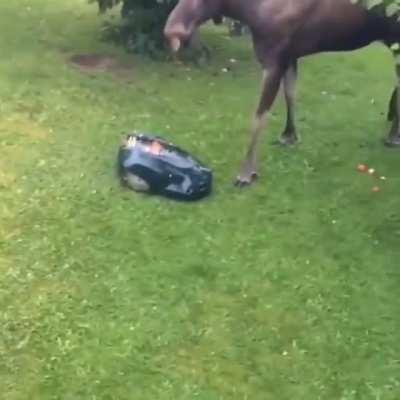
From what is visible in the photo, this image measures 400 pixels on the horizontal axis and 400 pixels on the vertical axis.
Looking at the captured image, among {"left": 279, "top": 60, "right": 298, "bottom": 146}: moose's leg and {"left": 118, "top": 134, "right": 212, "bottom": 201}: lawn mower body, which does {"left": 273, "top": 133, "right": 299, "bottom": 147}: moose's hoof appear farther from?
{"left": 118, "top": 134, "right": 212, "bottom": 201}: lawn mower body

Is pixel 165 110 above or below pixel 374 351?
below

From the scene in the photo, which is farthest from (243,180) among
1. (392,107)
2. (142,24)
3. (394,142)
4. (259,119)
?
(142,24)

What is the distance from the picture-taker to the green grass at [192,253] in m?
4.86

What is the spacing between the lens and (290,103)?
736cm

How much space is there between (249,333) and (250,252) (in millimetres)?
870

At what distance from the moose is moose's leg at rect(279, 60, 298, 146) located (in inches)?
15.6

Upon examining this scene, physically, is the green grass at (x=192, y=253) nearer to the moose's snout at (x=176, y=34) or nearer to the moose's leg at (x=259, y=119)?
the moose's leg at (x=259, y=119)

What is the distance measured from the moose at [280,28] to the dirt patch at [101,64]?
2.28 m

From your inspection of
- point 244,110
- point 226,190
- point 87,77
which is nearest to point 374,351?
point 226,190

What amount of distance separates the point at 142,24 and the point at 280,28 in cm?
287

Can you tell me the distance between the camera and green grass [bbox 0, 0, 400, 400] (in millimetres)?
4863

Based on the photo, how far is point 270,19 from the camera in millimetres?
6488

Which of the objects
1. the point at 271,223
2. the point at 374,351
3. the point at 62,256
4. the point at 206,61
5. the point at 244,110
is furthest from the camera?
the point at 206,61

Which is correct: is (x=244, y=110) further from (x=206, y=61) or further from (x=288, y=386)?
(x=288, y=386)
